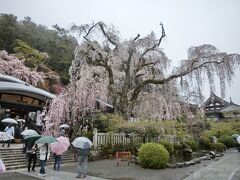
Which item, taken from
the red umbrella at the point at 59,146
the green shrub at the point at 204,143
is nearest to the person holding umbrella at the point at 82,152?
the red umbrella at the point at 59,146

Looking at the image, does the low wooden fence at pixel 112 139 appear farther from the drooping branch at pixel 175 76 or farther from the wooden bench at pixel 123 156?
the drooping branch at pixel 175 76

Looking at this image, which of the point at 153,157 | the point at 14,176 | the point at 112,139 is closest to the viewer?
the point at 14,176

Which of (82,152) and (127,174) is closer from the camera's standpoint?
(82,152)

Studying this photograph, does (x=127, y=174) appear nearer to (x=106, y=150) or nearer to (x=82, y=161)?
(x=82, y=161)

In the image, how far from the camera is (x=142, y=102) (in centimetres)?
2402

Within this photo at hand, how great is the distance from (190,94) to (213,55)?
378cm

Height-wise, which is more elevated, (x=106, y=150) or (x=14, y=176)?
(x=106, y=150)

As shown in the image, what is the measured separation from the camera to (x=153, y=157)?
14156mm

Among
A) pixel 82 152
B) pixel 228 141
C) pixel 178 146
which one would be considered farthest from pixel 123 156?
pixel 228 141

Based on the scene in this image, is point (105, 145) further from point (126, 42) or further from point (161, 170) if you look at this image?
point (126, 42)

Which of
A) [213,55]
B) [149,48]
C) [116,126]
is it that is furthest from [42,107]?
[213,55]

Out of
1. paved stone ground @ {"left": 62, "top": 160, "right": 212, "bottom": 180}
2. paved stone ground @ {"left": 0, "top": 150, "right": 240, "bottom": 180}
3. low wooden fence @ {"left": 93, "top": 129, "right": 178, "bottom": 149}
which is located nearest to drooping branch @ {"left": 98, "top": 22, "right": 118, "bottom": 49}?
low wooden fence @ {"left": 93, "top": 129, "right": 178, "bottom": 149}

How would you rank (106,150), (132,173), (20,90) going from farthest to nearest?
(20,90), (106,150), (132,173)

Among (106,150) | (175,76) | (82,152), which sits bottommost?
(82,152)
